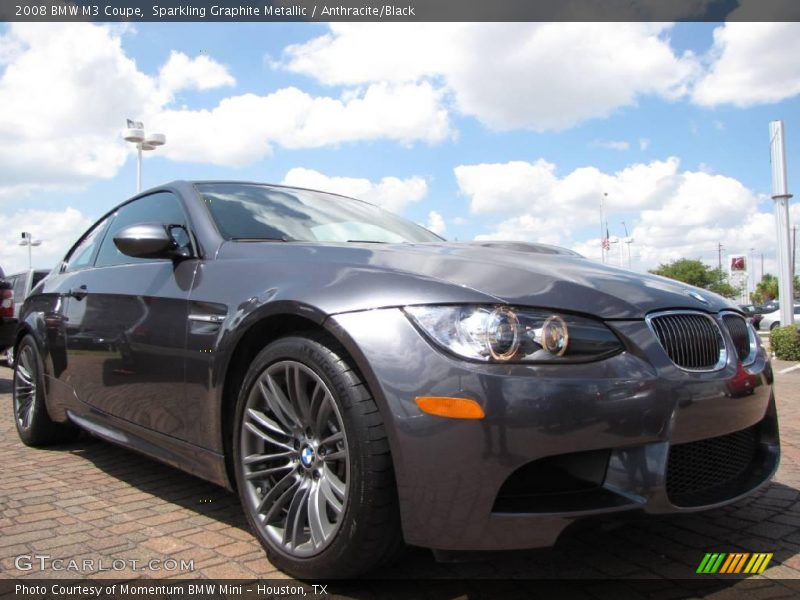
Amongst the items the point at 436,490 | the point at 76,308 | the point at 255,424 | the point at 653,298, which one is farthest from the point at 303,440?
the point at 76,308

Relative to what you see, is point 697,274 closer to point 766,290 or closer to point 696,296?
point 766,290

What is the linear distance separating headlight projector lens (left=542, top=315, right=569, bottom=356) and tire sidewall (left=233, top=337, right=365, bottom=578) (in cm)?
60

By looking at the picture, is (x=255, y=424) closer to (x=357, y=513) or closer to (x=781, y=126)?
(x=357, y=513)

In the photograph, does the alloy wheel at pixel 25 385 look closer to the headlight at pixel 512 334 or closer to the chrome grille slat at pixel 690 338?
the headlight at pixel 512 334

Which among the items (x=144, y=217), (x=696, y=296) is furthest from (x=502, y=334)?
(x=144, y=217)

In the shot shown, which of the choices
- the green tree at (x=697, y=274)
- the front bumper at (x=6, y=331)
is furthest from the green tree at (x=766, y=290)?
the front bumper at (x=6, y=331)

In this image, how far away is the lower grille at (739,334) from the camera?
249cm

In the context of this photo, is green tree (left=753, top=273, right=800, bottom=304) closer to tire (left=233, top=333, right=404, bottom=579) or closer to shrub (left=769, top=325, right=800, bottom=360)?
shrub (left=769, top=325, right=800, bottom=360)

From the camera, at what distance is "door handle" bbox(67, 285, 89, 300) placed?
3.78 meters

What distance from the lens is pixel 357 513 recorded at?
2.01 metres

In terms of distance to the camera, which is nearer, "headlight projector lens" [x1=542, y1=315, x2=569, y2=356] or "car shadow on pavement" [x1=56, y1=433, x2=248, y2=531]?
"headlight projector lens" [x1=542, y1=315, x2=569, y2=356]

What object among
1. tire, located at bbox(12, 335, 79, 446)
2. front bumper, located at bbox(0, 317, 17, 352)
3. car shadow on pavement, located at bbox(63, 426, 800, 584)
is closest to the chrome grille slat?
car shadow on pavement, located at bbox(63, 426, 800, 584)

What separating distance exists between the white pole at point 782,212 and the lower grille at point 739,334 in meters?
14.1

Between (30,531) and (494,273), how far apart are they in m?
2.19
